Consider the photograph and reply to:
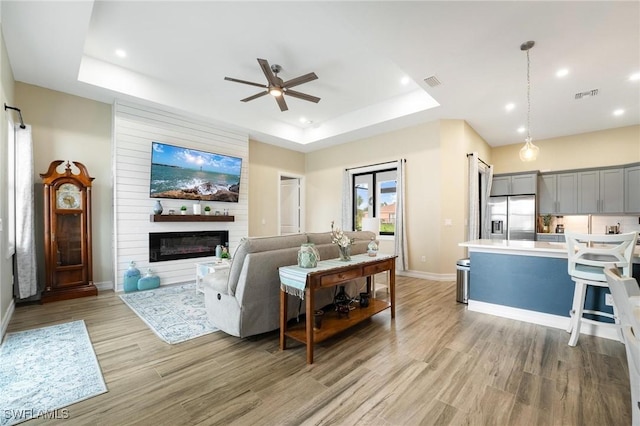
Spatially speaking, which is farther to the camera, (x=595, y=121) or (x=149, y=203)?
(x=595, y=121)

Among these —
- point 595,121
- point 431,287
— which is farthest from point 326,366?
point 595,121

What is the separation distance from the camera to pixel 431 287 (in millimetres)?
4832

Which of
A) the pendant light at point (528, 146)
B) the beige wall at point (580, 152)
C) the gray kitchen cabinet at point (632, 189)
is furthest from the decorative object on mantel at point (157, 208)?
the gray kitchen cabinet at point (632, 189)

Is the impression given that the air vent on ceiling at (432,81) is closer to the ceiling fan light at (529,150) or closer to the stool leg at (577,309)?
the ceiling fan light at (529,150)

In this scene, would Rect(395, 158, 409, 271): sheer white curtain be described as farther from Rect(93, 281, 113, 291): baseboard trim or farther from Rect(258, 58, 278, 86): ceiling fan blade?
Rect(93, 281, 113, 291): baseboard trim

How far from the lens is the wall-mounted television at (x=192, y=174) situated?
4.97 meters

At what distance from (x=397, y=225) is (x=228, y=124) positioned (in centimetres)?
429

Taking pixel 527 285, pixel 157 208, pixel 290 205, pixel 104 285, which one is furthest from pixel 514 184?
pixel 104 285

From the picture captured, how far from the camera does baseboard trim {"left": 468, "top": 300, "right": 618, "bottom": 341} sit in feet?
9.20

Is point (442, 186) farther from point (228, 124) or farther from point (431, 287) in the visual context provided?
point (228, 124)

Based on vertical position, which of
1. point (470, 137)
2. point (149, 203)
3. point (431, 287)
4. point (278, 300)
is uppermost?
point (470, 137)

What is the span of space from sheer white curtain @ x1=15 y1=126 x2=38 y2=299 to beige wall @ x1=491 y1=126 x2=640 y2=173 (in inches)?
380

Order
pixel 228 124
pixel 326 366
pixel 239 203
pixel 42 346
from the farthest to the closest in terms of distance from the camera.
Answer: pixel 239 203
pixel 228 124
pixel 42 346
pixel 326 366

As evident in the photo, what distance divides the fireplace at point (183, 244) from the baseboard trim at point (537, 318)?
4.93 m
